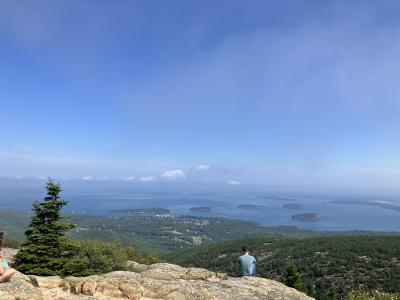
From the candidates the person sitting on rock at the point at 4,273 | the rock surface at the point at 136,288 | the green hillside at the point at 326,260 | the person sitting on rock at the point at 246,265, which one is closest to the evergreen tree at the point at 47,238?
the rock surface at the point at 136,288

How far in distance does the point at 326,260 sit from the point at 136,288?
4067 inches

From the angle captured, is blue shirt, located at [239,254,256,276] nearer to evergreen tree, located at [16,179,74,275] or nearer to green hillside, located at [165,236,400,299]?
evergreen tree, located at [16,179,74,275]

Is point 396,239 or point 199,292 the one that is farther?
point 396,239

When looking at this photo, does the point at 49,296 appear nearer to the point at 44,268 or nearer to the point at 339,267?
the point at 44,268

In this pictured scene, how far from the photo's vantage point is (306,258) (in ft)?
367

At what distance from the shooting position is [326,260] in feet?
350

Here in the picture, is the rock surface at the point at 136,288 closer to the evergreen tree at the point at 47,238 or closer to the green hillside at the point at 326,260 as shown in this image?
the evergreen tree at the point at 47,238

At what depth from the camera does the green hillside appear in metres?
83.3

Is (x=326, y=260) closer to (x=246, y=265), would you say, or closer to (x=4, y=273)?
(x=246, y=265)

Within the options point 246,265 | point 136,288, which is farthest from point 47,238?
point 246,265

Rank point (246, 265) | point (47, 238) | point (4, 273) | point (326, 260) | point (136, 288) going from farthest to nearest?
point (326, 260) → point (47, 238) → point (246, 265) → point (136, 288) → point (4, 273)

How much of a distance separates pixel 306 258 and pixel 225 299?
106 m

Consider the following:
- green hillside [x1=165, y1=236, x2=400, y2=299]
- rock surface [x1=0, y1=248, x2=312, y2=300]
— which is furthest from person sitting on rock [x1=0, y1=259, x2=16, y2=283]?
green hillside [x1=165, y1=236, x2=400, y2=299]

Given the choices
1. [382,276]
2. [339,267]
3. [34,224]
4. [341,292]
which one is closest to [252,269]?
[34,224]
